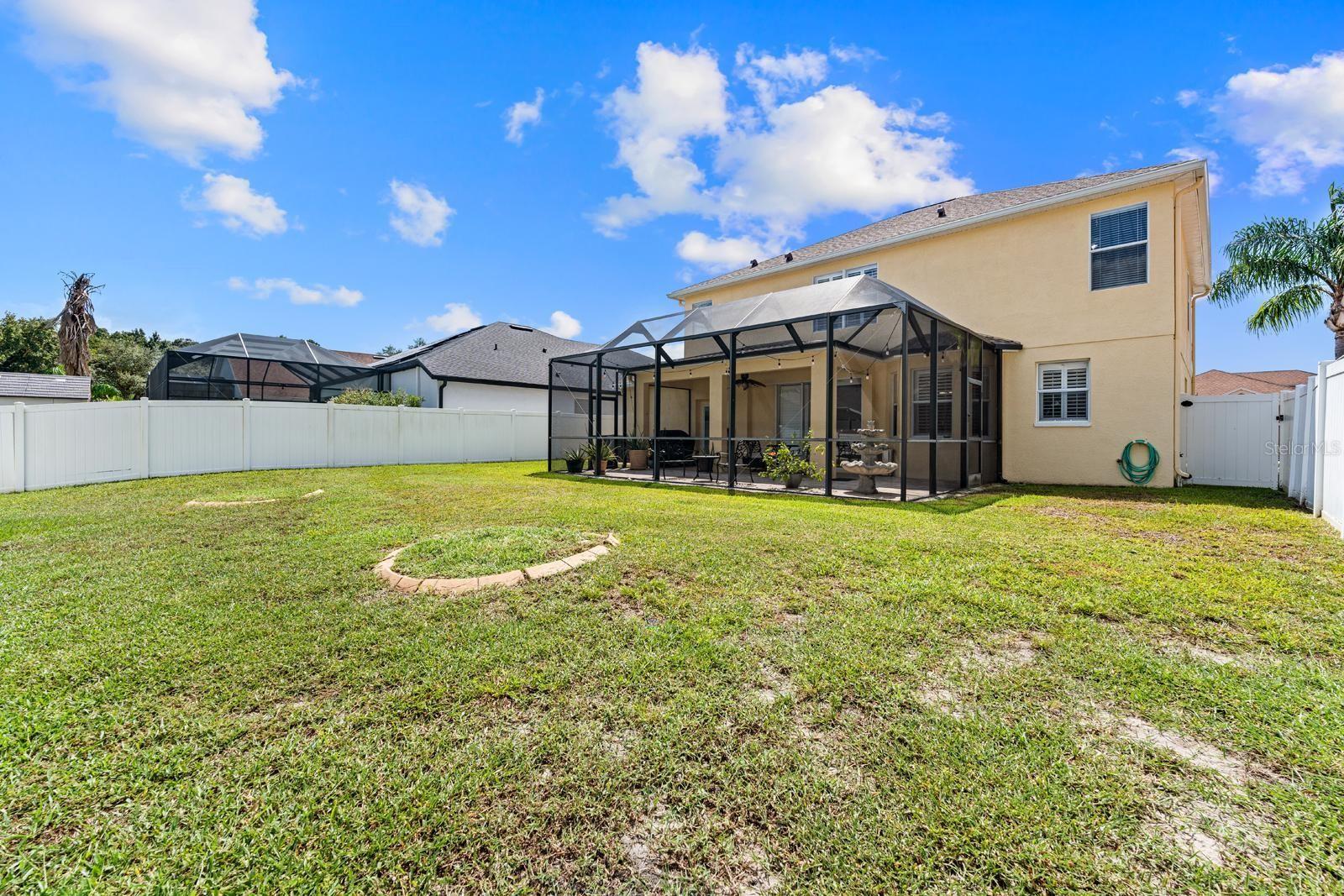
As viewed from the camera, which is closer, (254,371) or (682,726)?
(682,726)

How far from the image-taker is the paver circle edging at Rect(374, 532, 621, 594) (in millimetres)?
3604

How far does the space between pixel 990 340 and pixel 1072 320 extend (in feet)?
5.09

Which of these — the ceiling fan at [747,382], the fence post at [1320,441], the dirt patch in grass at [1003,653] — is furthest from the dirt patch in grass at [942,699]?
the ceiling fan at [747,382]

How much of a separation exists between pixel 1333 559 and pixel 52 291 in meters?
42.4

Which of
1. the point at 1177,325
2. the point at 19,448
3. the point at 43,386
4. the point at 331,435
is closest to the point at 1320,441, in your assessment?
the point at 1177,325

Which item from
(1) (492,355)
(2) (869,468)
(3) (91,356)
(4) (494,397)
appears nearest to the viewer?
(2) (869,468)

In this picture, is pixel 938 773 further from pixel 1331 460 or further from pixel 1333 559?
pixel 1331 460

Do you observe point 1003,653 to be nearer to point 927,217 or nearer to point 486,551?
point 486,551

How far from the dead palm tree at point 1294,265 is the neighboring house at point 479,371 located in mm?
20789

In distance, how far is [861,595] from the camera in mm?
3451

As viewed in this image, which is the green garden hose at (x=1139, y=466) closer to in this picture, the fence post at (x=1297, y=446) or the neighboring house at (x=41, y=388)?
the fence post at (x=1297, y=446)

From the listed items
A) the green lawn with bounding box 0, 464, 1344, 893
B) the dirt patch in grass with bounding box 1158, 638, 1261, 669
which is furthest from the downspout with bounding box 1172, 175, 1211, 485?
the dirt patch in grass with bounding box 1158, 638, 1261, 669

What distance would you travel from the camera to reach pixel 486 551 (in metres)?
4.29

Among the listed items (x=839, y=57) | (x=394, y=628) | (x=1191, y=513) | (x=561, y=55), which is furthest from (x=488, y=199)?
(x=1191, y=513)
